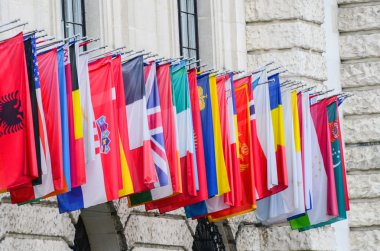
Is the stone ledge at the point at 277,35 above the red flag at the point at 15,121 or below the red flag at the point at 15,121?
above

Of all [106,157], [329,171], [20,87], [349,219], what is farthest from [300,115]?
[20,87]

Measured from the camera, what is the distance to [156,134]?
32.4 metres

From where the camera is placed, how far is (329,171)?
37625 mm

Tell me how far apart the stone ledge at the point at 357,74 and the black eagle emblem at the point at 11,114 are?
13.7m

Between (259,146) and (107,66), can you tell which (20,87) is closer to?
(107,66)

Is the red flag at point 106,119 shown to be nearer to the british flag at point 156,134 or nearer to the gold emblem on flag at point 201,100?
the british flag at point 156,134

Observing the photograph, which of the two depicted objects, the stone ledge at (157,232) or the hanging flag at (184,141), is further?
the stone ledge at (157,232)

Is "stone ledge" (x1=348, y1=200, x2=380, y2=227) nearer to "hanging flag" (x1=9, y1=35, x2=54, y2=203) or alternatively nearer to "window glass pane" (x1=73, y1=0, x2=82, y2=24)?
"window glass pane" (x1=73, y1=0, x2=82, y2=24)

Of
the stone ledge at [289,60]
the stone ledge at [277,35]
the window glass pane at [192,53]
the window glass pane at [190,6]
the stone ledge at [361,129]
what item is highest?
the window glass pane at [190,6]

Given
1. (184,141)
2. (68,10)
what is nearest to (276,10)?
(68,10)

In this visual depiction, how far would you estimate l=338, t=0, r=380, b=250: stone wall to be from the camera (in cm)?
4094

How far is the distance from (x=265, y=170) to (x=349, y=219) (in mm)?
5378

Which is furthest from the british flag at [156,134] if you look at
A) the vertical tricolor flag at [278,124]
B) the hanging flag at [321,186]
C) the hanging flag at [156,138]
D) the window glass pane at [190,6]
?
the window glass pane at [190,6]

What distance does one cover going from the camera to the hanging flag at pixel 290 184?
36469 millimetres
